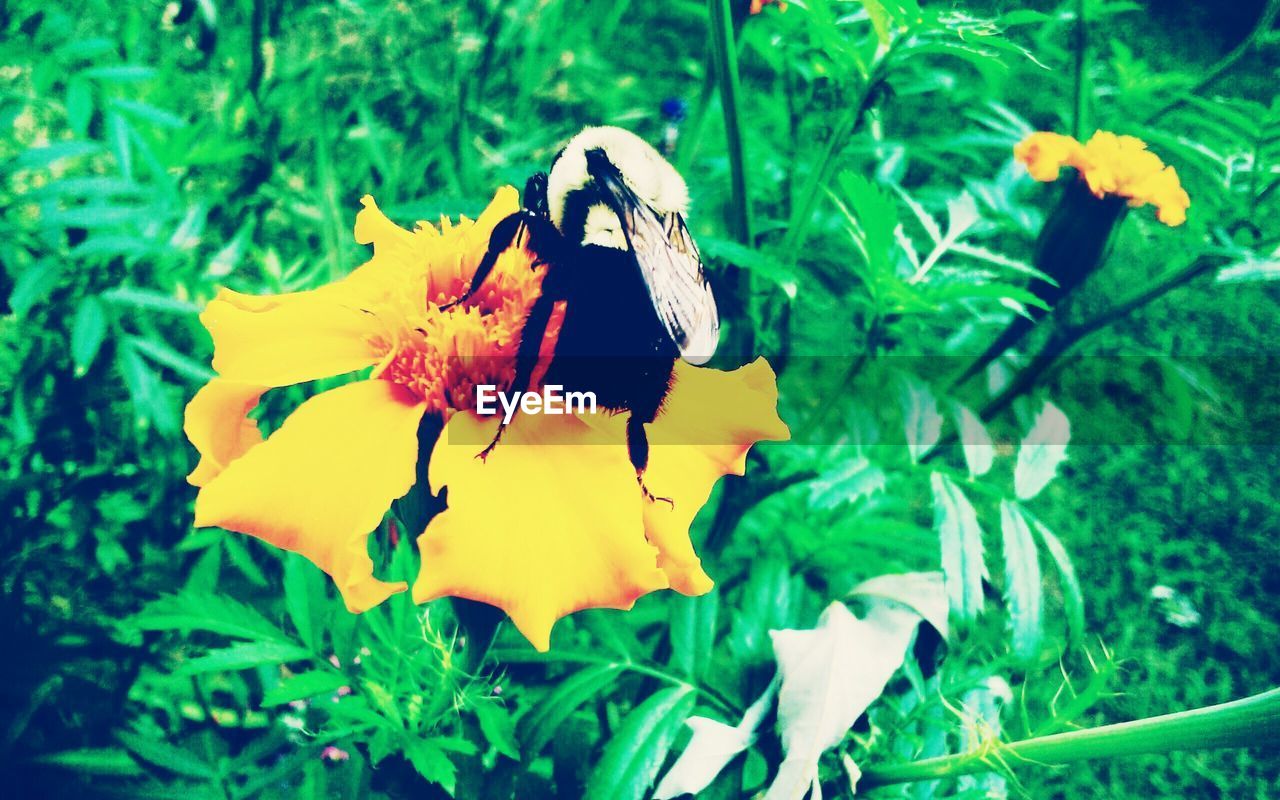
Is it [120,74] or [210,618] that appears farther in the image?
[120,74]

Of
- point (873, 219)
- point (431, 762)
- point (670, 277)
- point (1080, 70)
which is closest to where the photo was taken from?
point (670, 277)

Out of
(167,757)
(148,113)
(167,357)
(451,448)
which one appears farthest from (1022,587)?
(148,113)

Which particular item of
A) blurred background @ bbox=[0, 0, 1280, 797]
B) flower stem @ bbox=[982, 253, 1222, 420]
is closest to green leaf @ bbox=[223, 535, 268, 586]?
blurred background @ bbox=[0, 0, 1280, 797]

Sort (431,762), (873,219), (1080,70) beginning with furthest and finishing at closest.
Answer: (1080,70), (873,219), (431,762)

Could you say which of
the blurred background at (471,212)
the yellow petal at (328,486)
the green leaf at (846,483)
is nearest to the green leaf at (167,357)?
the blurred background at (471,212)

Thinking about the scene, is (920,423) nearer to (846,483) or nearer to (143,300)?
(846,483)

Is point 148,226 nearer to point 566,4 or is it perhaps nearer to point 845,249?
point 845,249
